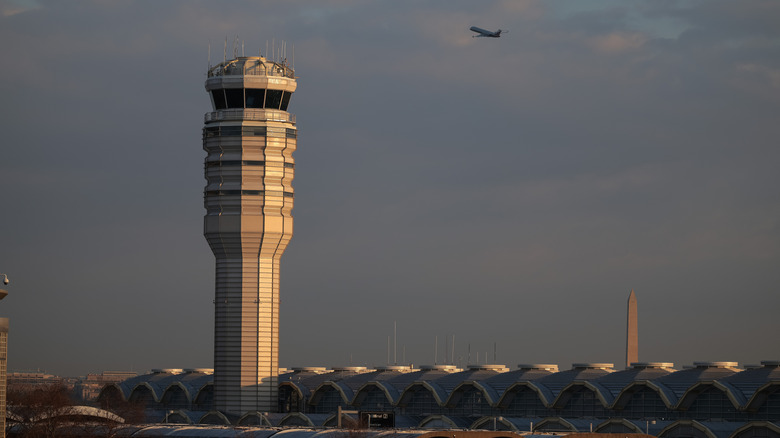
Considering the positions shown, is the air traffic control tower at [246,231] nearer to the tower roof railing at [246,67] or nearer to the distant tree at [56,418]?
the tower roof railing at [246,67]

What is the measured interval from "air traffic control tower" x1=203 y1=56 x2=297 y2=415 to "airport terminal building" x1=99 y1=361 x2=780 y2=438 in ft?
18.4

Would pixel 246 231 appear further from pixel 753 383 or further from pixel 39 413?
pixel 753 383

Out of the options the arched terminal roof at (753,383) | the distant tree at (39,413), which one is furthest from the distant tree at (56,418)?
the arched terminal roof at (753,383)

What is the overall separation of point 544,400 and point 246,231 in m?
45.0

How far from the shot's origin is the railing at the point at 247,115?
609 ft

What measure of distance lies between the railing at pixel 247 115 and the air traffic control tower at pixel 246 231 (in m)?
0.13

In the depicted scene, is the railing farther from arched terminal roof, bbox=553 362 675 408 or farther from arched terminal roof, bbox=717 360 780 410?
arched terminal roof, bbox=717 360 780 410

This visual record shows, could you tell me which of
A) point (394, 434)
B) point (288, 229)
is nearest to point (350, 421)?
point (394, 434)

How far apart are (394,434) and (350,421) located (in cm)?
2024

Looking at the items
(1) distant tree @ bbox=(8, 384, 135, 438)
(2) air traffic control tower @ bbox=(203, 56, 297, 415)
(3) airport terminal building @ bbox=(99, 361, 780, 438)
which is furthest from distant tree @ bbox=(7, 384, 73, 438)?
(2) air traffic control tower @ bbox=(203, 56, 297, 415)

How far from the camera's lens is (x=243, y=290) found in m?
183

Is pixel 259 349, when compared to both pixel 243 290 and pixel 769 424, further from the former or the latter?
pixel 769 424

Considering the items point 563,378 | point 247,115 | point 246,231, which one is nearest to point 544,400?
point 563,378

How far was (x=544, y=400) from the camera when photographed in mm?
165500
